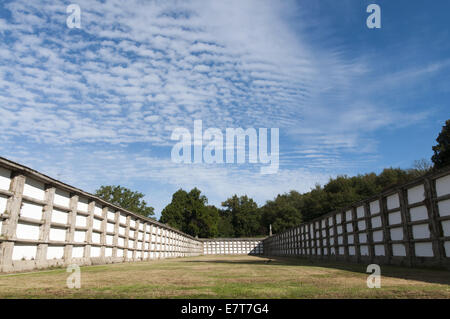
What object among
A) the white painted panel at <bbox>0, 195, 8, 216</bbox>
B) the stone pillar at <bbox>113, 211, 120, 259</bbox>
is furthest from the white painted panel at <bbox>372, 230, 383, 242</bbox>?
the white painted panel at <bbox>0, 195, 8, 216</bbox>

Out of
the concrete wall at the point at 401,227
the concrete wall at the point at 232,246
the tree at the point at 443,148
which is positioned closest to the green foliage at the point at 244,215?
the concrete wall at the point at 232,246

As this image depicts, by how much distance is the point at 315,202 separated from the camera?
72.6 m

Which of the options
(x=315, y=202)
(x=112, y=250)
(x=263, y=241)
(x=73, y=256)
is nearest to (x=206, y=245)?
(x=263, y=241)

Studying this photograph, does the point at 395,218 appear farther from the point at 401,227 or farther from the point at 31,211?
the point at 31,211

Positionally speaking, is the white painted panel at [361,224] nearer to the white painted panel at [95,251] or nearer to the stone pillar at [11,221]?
the white painted panel at [95,251]

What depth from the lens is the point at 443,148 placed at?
43.0 meters

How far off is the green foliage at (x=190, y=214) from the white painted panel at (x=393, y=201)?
61.5 metres

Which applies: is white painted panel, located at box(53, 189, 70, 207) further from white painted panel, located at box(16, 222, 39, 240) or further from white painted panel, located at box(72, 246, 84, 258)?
white painted panel, located at box(72, 246, 84, 258)

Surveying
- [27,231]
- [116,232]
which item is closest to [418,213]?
[27,231]

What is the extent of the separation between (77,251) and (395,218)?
13.0m

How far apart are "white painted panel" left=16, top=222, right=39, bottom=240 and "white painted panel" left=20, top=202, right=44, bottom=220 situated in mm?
303

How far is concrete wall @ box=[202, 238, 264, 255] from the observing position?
218 ft

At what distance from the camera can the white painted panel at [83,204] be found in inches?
525
